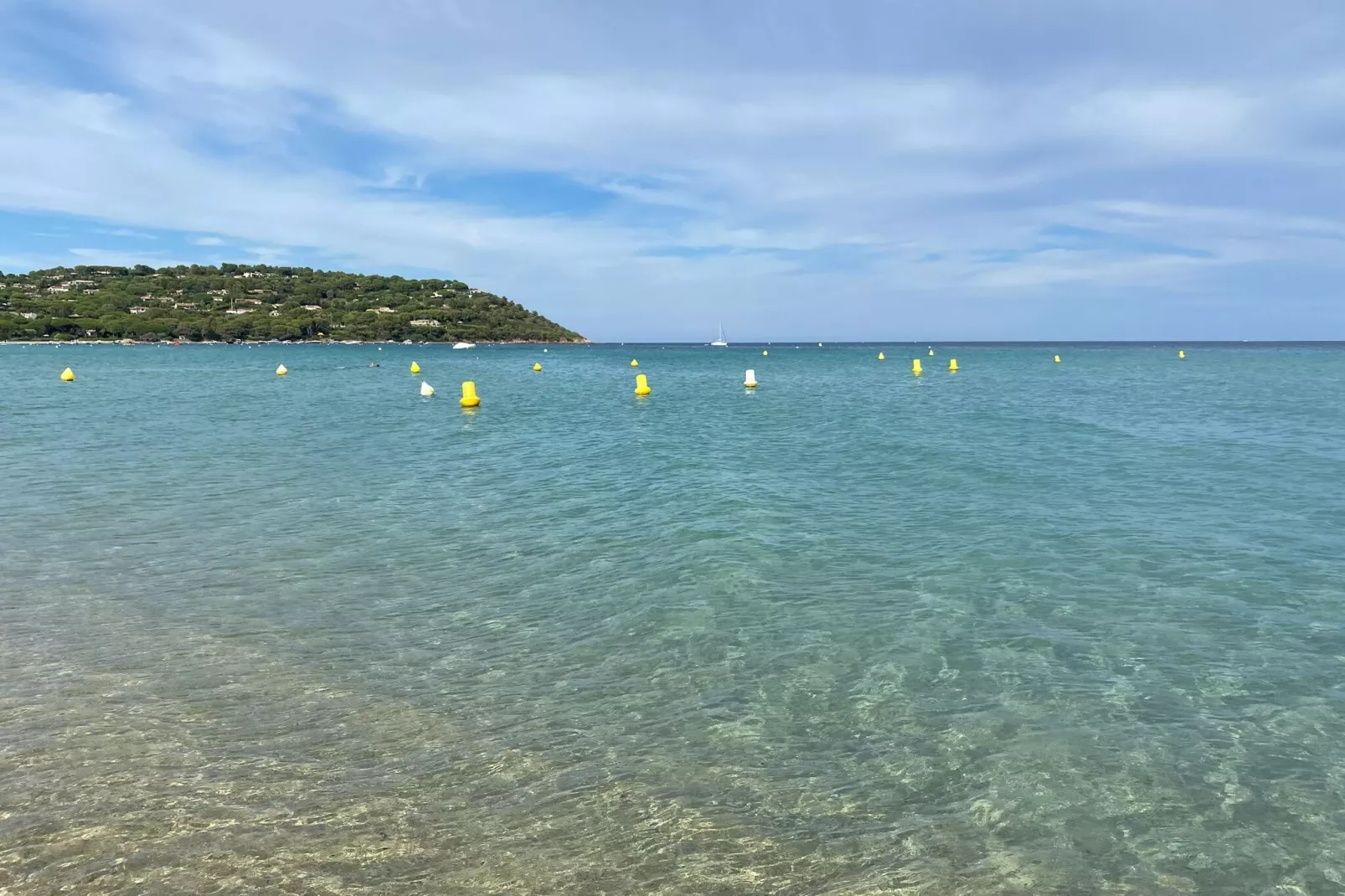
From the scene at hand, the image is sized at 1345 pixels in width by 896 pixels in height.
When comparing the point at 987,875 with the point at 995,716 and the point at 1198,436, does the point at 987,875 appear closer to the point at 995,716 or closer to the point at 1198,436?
the point at 995,716

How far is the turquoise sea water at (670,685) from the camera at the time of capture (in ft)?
15.4

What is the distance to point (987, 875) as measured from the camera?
4.54 metres

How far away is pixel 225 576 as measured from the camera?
10.3 m

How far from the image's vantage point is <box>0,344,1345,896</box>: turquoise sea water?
470 centimetres

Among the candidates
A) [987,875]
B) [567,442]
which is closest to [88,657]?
[987,875]

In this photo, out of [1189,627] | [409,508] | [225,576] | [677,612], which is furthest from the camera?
[409,508]

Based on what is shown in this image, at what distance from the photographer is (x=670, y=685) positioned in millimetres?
7141

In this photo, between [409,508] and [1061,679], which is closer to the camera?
[1061,679]

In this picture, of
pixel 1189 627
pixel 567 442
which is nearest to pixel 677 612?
pixel 1189 627

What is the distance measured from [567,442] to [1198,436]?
20323 mm

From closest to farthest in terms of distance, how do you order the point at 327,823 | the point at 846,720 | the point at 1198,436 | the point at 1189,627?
the point at 327,823
the point at 846,720
the point at 1189,627
the point at 1198,436

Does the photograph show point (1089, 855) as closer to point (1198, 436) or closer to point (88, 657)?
point (88, 657)

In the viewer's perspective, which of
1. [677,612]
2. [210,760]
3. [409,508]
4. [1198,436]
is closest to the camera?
[210,760]

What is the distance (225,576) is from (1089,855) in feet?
32.1
